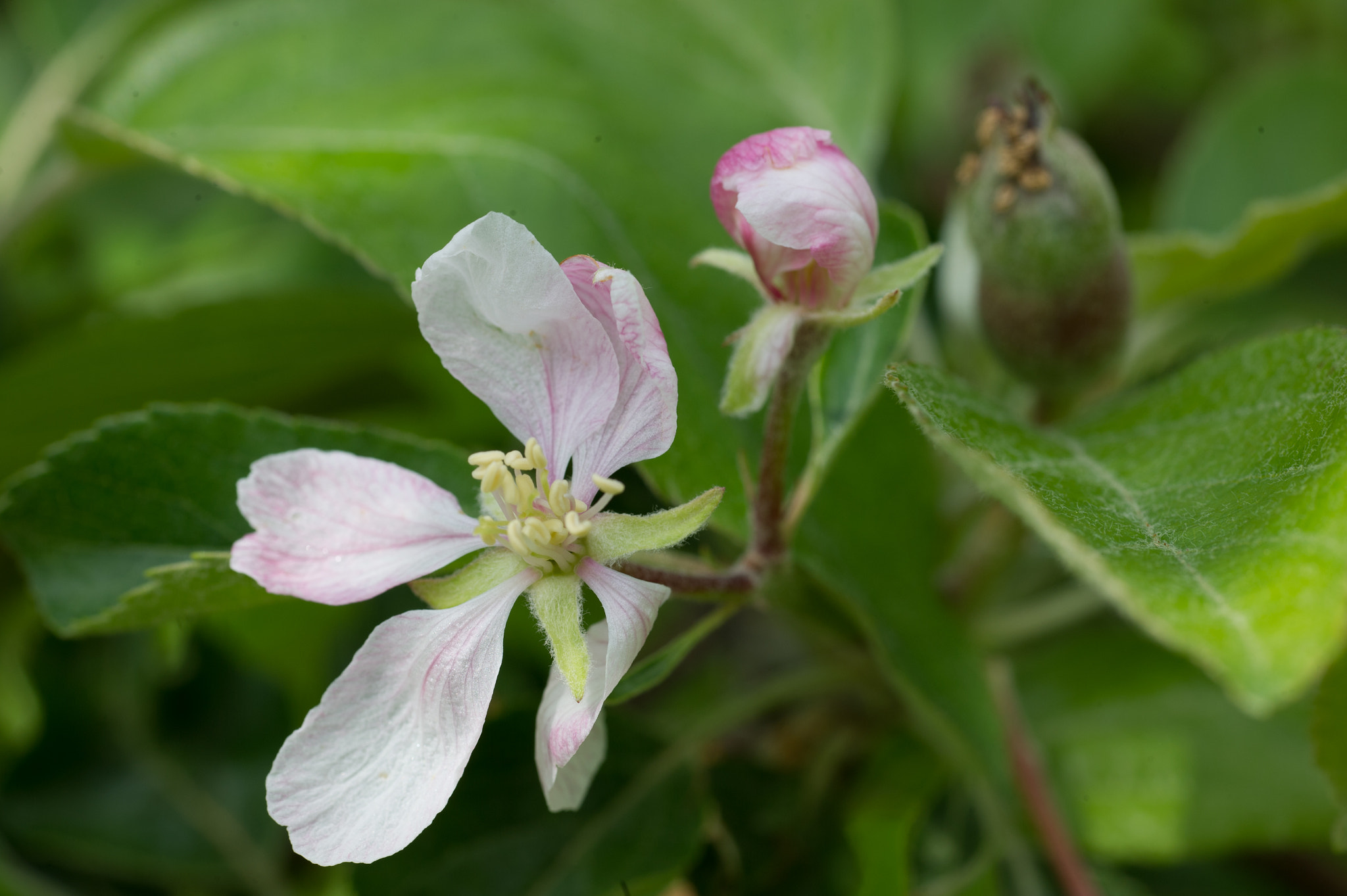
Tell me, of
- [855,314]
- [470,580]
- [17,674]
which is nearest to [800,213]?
[855,314]

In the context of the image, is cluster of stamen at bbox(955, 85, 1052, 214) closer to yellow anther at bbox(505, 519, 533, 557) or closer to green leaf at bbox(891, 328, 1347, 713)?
green leaf at bbox(891, 328, 1347, 713)

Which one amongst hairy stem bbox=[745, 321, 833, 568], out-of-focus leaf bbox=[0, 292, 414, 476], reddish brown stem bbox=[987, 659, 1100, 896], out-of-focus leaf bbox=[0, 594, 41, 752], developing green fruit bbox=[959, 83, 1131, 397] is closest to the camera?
hairy stem bbox=[745, 321, 833, 568]

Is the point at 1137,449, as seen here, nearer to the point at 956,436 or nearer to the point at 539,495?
the point at 956,436

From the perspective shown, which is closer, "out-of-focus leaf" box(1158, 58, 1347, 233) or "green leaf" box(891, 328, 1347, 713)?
"green leaf" box(891, 328, 1347, 713)

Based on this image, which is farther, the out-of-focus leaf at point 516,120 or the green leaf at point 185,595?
the out-of-focus leaf at point 516,120

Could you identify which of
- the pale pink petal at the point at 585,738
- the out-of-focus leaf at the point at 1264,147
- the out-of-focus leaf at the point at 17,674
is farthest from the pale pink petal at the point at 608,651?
the out-of-focus leaf at the point at 1264,147

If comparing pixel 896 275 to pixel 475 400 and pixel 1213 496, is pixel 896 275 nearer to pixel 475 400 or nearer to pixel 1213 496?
pixel 1213 496

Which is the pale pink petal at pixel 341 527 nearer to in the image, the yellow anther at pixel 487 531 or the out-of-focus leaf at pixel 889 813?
the yellow anther at pixel 487 531

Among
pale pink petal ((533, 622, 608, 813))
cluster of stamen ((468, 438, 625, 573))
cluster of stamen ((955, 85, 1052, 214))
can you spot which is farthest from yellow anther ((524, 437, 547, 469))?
cluster of stamen ((955, 85, 1052, 214))
